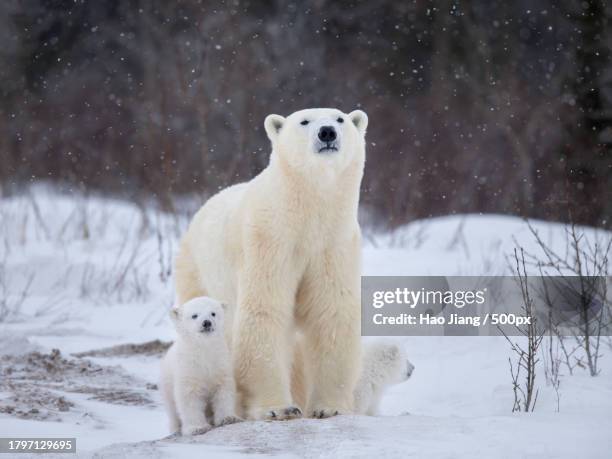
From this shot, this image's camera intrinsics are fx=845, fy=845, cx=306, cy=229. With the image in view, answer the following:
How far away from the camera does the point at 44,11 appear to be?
665 inches

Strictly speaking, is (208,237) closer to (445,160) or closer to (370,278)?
(370,278)

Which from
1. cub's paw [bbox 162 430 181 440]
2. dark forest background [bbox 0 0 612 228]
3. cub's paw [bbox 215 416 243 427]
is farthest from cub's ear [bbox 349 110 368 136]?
dark forest background [bbox 0 0 612 228]

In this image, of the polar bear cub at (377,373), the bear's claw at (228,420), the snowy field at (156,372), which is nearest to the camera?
the snowy field at (156,372)

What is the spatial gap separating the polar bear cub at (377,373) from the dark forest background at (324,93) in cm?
490

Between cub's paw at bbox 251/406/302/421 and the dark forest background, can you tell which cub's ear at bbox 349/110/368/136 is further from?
the dark forest background

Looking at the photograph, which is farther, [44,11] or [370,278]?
[44,11]

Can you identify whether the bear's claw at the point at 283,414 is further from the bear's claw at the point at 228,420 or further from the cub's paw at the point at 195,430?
the cub's paw at the point at 195,430

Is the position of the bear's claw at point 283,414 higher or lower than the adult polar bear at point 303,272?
lower

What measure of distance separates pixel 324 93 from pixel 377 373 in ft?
32.5

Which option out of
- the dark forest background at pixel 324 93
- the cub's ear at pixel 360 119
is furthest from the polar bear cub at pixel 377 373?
the dark forest background at pixel 324 93

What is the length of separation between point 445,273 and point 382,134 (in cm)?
760

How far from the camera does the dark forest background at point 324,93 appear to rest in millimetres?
11398

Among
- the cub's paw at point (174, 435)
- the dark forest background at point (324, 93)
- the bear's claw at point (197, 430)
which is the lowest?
the cub's paw at point (174, 435)

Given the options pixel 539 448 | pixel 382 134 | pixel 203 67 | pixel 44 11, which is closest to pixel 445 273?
pixel 539 448
